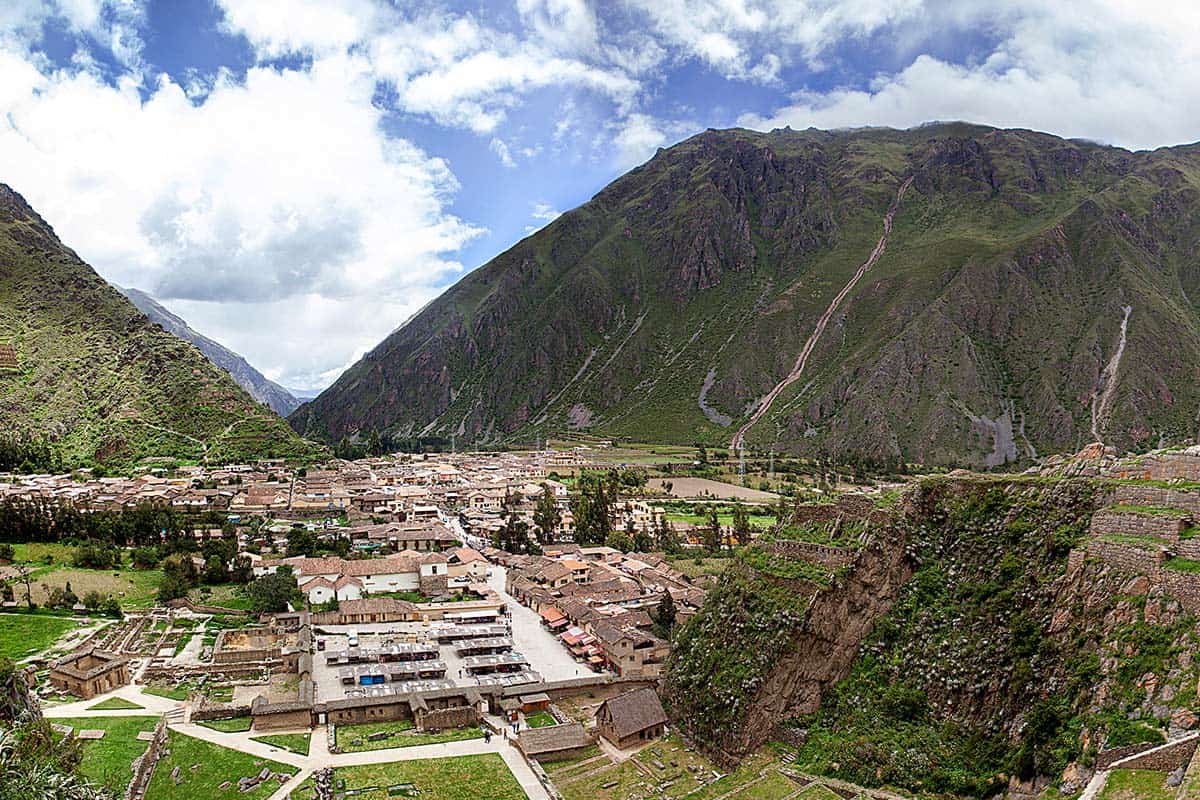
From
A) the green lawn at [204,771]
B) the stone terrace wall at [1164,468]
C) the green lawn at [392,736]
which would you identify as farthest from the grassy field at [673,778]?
the stone terrace wall at [1164,468]

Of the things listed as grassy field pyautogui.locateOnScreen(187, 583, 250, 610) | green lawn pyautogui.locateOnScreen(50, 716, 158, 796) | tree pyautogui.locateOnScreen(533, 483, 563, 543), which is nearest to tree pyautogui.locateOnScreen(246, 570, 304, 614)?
grassy field pyautogui.locateOnScreen(187, 583, 250, 610)

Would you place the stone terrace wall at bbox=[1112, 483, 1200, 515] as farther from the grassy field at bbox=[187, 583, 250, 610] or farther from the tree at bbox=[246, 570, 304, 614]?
the grassy field at bbox=[187, 583, 250, 610]

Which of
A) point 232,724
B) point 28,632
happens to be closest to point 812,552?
point 232,724

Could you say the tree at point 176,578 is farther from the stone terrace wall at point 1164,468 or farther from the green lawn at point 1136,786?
the stone terrace wall at point 1164,468

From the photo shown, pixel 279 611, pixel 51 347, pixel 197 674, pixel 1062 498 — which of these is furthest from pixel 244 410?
pixel 1062 498

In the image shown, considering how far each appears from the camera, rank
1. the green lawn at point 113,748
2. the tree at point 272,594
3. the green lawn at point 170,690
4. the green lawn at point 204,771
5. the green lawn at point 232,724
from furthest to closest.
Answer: the tree at point 272,594, the green lawn at point 170,690, the green lawn at point 232,724, the green lawn at point 204,771, the green lawn at point 113,748

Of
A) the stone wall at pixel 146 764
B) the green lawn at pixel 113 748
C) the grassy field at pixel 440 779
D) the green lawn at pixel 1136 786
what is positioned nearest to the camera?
the green lawn at pixel 1136 786

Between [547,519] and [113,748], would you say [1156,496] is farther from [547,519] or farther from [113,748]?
[547,519]
